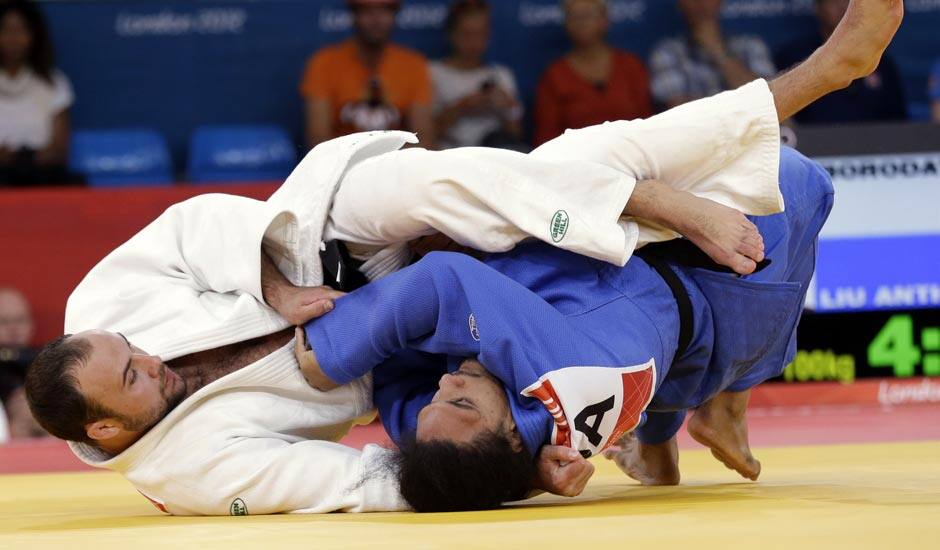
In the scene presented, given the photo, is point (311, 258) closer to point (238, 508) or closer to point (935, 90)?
point (238, 508)

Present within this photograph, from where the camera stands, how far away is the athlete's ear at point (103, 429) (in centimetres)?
273

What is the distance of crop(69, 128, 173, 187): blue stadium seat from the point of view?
256 inches

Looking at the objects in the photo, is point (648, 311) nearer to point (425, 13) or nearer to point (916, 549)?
point (916, 549)

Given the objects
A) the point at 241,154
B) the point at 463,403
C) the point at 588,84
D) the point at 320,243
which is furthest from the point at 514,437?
the point at 588,84

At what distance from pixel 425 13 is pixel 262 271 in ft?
15.0

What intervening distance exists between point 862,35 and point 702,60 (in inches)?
167

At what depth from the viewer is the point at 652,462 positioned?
3.35 meters

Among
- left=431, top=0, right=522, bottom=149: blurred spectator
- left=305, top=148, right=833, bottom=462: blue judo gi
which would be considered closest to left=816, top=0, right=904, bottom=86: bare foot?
left=305, top=148, right=833, bottom=462: blue judo gi

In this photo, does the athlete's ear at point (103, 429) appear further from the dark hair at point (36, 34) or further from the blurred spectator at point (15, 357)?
the dark hair at point (36, 34)

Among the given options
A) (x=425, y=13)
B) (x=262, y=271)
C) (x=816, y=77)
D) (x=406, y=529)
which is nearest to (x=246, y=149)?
(x=425, y=13)

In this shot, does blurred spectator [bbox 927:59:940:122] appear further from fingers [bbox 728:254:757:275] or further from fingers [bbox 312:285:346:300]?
fingers [bbox 312:285:346:300]

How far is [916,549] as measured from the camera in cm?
182

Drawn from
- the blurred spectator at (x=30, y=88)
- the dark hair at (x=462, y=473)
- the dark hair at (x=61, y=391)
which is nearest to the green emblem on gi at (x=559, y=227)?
the dark hair at (x=462, y=473)

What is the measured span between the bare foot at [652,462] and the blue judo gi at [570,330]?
298 millimetres
